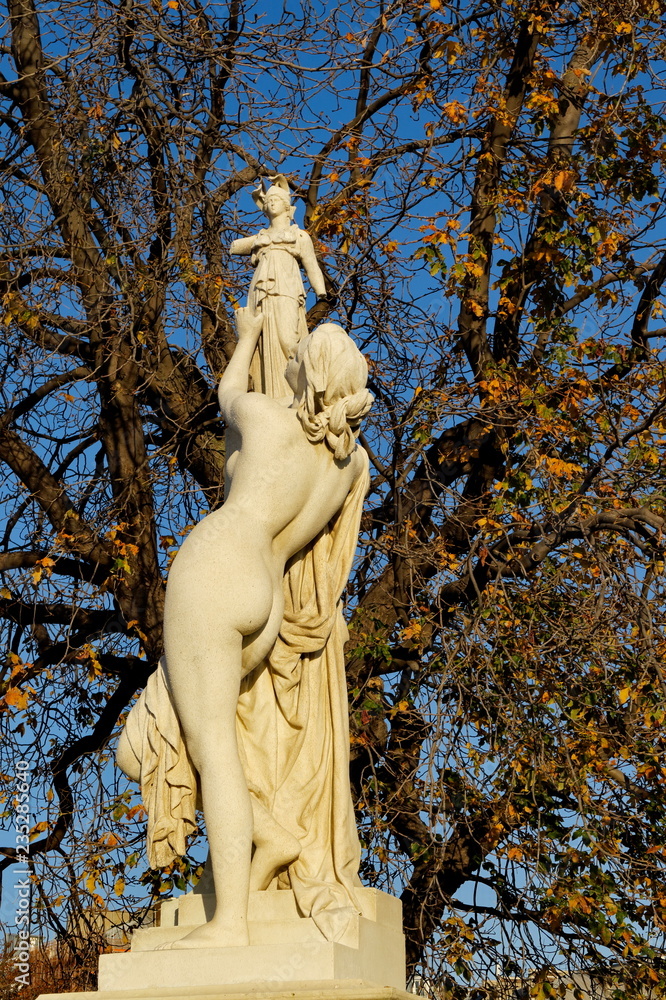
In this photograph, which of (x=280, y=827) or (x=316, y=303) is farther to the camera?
(x=316, y=303)

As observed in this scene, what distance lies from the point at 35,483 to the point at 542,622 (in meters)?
3.22

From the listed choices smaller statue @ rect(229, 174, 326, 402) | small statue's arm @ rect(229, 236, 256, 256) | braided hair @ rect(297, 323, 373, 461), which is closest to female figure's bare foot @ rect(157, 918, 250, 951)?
braided hair @ rect(297, 323, 373, 461)

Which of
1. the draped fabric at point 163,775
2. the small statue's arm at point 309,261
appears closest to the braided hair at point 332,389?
the small statue's arm at point 309,261

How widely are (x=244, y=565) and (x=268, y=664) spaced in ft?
1.47

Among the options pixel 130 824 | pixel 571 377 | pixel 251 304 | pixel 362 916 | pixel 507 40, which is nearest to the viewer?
pixel 362 916

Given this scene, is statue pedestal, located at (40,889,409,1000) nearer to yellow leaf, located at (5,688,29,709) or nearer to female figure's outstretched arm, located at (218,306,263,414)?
female figure's outstretched arm, located at (218,306,263,414)

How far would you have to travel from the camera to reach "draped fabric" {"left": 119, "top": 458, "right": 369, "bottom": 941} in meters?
4.60

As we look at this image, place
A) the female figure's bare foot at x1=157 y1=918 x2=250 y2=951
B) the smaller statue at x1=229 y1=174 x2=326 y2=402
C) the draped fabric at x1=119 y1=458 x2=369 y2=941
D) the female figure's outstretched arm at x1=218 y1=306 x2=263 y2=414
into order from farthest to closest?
the smaller statue at x1=229 y1=174 x2=326 y2=402, the female figure's outstretched arm at x1=218 y1=306 x2=263 y2=414, the draped fabric at x1=119 y1=458 x2=369 y2=941, the female figure's bare foot at x1=157 y1=918 x2=250 y2=951

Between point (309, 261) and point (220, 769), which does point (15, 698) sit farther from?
point (220, 769)

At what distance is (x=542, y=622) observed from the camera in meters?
8.52

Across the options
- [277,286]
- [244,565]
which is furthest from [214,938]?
[277,286]

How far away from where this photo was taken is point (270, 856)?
4.63 meters

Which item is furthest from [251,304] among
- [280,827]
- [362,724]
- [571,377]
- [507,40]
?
[507,40]

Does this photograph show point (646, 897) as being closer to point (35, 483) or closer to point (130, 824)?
point (130, 824)
